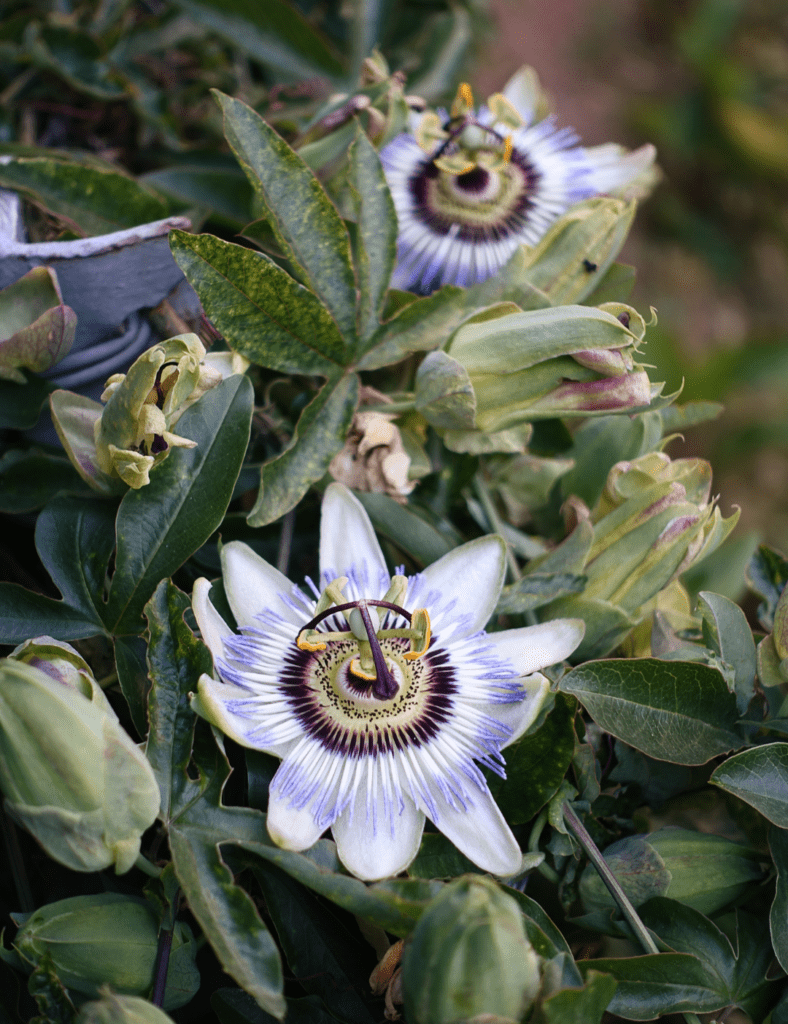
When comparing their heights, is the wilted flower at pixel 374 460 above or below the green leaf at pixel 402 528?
above

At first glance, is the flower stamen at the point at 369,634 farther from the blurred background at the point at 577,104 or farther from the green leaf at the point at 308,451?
the blurred background at the point at 577,104

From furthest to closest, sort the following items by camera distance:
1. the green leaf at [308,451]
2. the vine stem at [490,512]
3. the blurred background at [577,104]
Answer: the blurred background at [577,104]
the vine stem at [490,512]
the green leaf at [308,451]

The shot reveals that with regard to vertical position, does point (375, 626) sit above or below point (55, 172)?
below

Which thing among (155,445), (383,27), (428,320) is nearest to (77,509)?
(155,445)

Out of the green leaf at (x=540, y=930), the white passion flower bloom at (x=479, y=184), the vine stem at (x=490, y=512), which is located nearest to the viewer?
the green leaf at (x=540, y=930)

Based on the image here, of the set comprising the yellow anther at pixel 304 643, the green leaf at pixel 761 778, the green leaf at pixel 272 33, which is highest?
the green leaf at pixel 272 33

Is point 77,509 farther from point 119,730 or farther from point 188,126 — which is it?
point 188,126

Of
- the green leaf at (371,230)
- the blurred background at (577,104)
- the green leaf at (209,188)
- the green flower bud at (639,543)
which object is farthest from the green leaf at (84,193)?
the green flower bud at (639,543)
